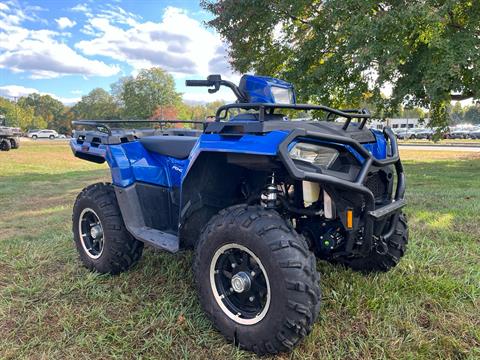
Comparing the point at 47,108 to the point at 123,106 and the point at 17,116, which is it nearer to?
the point at 17,116

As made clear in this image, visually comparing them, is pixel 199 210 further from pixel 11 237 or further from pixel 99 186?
pixel 11 237

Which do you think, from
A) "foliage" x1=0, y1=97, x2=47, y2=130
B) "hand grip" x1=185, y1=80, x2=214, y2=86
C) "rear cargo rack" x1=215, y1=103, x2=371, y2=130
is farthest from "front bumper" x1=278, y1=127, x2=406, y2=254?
"foliage" x1=0, y1=97, x2=47, y2=130

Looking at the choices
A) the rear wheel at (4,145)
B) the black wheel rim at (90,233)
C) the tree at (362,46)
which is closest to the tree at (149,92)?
the rear wheel at (4,145)

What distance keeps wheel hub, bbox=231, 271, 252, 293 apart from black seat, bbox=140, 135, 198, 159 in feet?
3.42

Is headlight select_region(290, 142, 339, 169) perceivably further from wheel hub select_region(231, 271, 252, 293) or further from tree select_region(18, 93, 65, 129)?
tree select_region(18, 93, 65, 129)

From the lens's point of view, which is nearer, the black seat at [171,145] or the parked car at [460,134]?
the black seat at [171,145]

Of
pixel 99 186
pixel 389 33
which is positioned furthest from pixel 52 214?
pixel 389 33

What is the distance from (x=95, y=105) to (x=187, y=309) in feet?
305

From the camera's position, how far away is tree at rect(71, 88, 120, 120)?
84675mm

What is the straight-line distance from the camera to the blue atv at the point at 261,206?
2.11 metres

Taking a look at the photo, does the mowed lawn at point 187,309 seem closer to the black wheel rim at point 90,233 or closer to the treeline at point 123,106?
the black wheel rim at point 90,233

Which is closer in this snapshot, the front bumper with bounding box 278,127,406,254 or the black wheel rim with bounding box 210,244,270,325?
the front bumper with bounding box 278,127,406,254

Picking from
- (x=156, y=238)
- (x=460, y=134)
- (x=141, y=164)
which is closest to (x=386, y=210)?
(x=156, y=238)

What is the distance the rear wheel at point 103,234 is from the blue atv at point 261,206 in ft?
0.04
